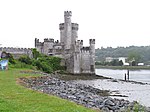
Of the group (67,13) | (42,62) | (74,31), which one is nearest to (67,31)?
(74,31)

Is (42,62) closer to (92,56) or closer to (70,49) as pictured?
(70,49)

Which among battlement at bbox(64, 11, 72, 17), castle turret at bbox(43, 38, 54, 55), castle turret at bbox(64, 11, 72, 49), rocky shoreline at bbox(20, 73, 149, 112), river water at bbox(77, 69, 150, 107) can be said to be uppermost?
battlement at bbox(64, 11, 72, 17)

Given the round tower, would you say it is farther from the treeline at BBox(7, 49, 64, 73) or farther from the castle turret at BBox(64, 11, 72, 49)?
the treeline at BBox(7, 49, 64, 73)

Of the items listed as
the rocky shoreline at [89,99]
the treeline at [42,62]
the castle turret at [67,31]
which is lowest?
the rocky shoreline at [89,99]

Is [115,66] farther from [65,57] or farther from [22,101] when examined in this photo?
[22,101]

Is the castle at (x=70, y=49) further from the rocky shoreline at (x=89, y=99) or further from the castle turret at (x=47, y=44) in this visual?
the rocky shoreline at (x=89, y=99)

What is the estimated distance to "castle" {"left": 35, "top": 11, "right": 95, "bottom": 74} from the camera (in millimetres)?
75375

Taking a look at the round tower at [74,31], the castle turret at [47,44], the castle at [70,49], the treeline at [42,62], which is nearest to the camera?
the treeline at [42,62]

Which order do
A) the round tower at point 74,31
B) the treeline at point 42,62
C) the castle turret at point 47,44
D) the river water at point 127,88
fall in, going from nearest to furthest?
1. the river water at point 127,88
2. the treeline at point 42,62
3. the castle turret at point 47,44
4. the round tower at point 74,31

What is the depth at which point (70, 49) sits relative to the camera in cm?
7744

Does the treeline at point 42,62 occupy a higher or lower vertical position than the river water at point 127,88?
higher

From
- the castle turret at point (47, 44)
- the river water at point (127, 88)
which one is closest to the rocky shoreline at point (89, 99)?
the river water at point (127, 88)

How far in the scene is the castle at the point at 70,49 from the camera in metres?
75.4

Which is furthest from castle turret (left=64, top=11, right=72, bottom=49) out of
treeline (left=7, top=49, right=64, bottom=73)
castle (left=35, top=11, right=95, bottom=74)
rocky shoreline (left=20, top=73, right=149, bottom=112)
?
rocky shoreline (left=20, top=73, right=149, bottom=112)
